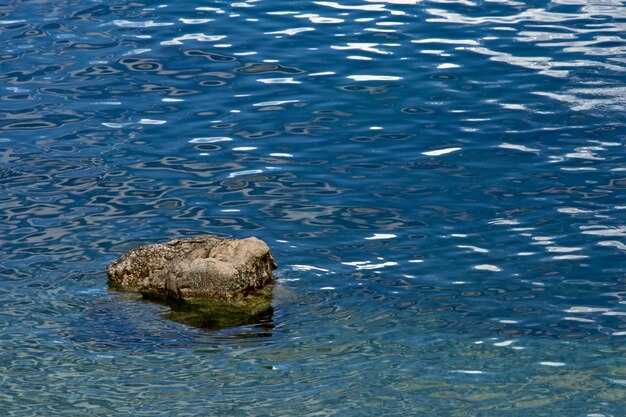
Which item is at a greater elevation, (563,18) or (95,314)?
(563,18)

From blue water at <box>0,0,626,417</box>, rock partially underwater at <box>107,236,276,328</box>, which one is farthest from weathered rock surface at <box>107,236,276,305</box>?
blue water at <box>0,0,626,417</box>

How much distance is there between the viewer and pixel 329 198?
16000mm

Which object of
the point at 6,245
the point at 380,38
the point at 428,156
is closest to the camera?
the point at 6,245

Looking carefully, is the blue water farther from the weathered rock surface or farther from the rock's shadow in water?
the weathered rock surface

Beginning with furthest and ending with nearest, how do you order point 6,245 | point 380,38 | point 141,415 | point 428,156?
point 380,38, point 428,156, point 6,245, point 141,415

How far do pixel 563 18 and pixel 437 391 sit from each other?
12.8 meters

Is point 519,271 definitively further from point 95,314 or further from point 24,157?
point 24,157

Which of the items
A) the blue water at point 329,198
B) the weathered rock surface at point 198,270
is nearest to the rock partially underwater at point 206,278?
the weathered rock surface at point 198,270

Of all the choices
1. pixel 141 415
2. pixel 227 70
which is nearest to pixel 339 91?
pixel 227 70

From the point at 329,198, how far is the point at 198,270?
3.15 m

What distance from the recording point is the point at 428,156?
55.9 ft

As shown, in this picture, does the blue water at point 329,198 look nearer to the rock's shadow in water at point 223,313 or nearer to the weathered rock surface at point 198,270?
the rock's shadow in water at point 223,313

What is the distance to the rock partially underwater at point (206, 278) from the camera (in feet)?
43.4

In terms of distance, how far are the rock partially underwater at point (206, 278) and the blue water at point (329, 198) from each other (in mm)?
230
